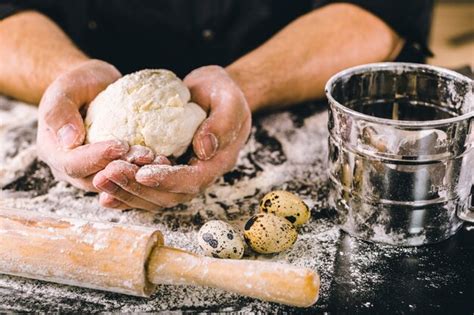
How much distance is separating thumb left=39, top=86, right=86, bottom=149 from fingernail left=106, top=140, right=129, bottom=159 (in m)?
A: 0.10

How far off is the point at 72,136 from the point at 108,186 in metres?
0.15

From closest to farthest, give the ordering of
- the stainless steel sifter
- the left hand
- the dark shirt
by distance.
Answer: the stainless steel sifter
the left hand
the dark shirt

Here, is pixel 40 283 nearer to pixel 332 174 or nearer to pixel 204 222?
pixel 204 222

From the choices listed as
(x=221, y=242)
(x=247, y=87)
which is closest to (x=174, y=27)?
(x=247, y=87)

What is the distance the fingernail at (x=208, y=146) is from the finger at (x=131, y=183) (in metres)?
0.10

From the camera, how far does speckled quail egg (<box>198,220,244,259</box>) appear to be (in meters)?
1.05

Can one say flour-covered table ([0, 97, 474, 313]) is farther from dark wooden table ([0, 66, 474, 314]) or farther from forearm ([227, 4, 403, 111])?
forearm ([227, 4, 403, 111])

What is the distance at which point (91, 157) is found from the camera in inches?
45.1

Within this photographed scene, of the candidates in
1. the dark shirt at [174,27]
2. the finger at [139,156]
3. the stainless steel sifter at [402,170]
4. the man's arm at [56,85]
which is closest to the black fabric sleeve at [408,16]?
the dark shirt at [174,27]

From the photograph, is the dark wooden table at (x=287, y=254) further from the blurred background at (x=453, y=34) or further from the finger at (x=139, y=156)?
the blurred background at (x=453, y=34)

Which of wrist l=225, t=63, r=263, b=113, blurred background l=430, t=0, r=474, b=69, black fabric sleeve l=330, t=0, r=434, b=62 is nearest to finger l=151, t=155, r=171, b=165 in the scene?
wrist l=225, t=63, r=263, b=113

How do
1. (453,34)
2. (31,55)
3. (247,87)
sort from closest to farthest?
(247,87) < (31,55) < (453,34)

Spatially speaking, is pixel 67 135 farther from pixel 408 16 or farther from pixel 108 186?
pixel 408 16

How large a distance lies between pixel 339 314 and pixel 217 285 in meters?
0.20
